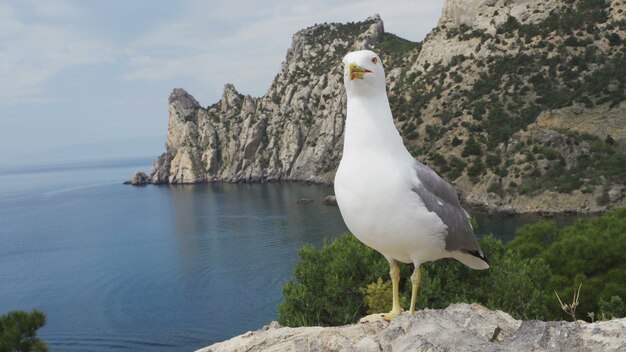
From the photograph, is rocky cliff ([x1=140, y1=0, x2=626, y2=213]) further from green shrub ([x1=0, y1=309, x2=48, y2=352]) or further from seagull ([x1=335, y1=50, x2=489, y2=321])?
seagull ([x1=335, y1=50, x2=489, y2=321])

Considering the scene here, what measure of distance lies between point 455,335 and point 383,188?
50.5 inches

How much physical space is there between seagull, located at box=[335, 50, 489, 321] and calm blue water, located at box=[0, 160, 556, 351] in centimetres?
2602

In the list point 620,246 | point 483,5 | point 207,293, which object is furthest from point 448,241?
point 483,5

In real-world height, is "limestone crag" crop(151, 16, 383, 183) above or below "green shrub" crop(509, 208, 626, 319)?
above

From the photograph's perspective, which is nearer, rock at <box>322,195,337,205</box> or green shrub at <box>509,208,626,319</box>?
green shrub at <box>509,208,626,319</box>

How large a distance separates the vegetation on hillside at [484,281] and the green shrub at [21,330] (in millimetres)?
7979

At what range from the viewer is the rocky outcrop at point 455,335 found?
399cm

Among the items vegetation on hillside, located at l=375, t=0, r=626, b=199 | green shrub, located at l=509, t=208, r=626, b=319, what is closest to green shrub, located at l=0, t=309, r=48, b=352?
green shrub, located at l=509, t=208, r=626, b=319

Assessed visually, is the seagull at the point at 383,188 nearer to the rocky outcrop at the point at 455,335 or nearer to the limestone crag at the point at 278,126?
the rocky outcrop at the point at 455,335

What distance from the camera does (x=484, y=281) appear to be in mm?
14992

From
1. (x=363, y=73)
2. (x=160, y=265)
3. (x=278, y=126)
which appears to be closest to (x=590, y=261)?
(x=363, y=73)

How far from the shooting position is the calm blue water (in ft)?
104

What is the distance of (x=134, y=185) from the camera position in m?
115

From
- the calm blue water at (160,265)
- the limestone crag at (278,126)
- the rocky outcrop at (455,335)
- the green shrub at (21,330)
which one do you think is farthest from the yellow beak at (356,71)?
the limestone crag at (278,126)
